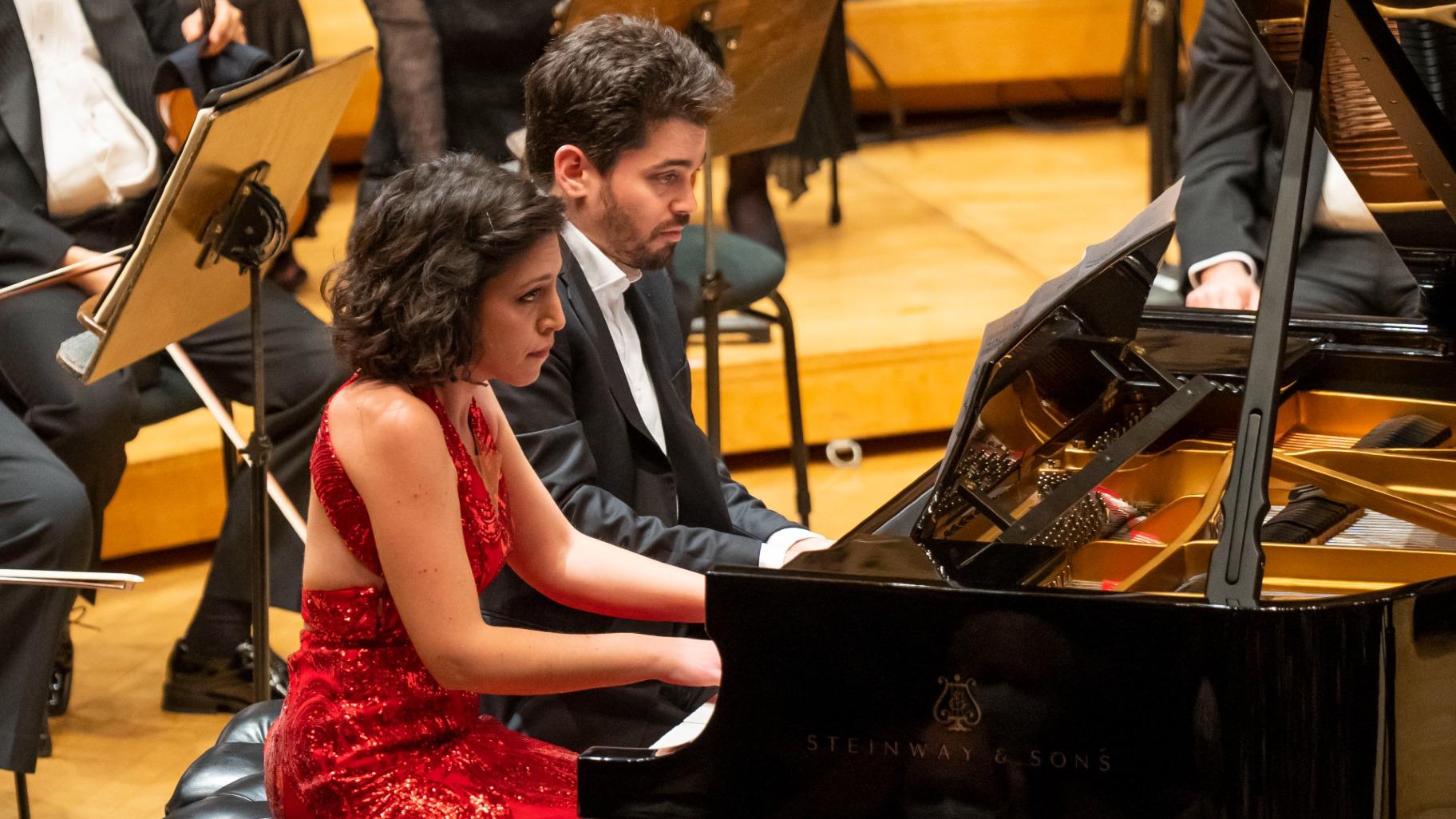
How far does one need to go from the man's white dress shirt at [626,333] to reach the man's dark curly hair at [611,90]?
0.11 metres

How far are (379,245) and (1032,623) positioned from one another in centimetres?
74

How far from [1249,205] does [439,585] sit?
2.30m

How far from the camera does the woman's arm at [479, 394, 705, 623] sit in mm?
1857

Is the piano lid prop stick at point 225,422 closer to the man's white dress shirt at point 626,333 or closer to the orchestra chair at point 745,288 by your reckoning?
the man's white dress shirt at point 626,333

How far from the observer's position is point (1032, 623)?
148 centimetres

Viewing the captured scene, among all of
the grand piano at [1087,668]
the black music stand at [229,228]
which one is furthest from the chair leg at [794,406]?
the grand piano at [1087,668]

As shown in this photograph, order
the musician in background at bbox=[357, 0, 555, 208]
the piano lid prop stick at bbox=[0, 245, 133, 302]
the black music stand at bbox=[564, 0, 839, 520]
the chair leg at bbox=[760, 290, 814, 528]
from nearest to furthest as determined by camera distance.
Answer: the piano lid prop stick at bbox=[0, 245, 133, 302] → the black music stand at bbox=[564, 0, 839, 520] → the chair leg at bbox=[760, 290, 814, 528] → the musician in background at bbox=[357, 0, 555, 208]

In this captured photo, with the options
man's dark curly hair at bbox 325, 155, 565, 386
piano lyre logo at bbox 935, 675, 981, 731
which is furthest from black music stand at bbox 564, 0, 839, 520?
piano lyre logo at bbox 935, 675, 981, 731

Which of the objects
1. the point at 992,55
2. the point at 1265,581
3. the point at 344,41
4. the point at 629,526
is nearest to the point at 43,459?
the point at 629,526

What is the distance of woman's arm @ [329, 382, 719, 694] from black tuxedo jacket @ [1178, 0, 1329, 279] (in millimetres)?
2003

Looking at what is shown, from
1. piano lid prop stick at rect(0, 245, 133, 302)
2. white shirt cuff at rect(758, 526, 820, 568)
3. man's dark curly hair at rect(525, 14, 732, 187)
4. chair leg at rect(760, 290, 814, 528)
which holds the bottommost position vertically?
chair leg at rect(760, 290, 814, 528)

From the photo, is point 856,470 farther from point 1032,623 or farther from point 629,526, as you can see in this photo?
point 1032,623

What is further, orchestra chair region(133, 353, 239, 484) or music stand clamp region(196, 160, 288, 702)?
orchestra chair region(133, 353, 239, 484)

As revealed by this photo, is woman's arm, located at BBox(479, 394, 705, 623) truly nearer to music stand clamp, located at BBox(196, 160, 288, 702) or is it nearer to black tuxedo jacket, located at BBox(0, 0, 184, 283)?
music stand clamp, located at BBox(196, 160, 288, 702)
